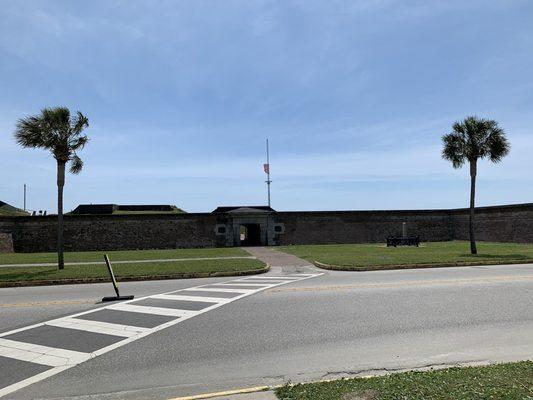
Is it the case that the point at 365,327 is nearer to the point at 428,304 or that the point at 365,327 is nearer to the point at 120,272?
the point at 428,304

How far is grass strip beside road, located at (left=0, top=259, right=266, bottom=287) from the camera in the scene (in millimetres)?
15344

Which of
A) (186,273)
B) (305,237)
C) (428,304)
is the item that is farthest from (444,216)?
(428,304)

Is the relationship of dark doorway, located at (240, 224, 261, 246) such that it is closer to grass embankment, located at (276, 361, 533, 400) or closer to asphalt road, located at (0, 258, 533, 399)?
asphalt road, located at (0, 258, 533, 399)

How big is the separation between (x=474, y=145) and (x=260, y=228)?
20363 millimetres

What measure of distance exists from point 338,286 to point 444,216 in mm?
34191

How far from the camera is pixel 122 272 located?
55.3 ft

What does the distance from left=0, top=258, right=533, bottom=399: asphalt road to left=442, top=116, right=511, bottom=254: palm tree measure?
13416 mm

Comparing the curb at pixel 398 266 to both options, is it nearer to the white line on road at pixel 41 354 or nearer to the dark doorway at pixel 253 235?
the white line on road at pixel 41 354

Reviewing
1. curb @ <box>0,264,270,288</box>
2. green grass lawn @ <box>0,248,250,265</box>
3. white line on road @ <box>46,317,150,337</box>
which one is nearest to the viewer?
white line on road @ <box>46,317,150,337</box>

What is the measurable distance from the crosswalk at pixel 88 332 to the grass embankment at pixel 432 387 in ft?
10.3

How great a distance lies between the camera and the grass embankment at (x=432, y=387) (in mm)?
4137

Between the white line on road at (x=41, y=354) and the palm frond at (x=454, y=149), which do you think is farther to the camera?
the palm frond at (x=454, y=149)

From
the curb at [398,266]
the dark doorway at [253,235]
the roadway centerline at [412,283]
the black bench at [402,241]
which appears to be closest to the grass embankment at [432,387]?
the roadway centerline at [412,283]

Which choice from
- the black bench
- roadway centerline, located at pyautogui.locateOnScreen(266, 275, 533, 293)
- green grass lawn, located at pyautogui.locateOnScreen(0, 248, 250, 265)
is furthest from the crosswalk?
the black bench
